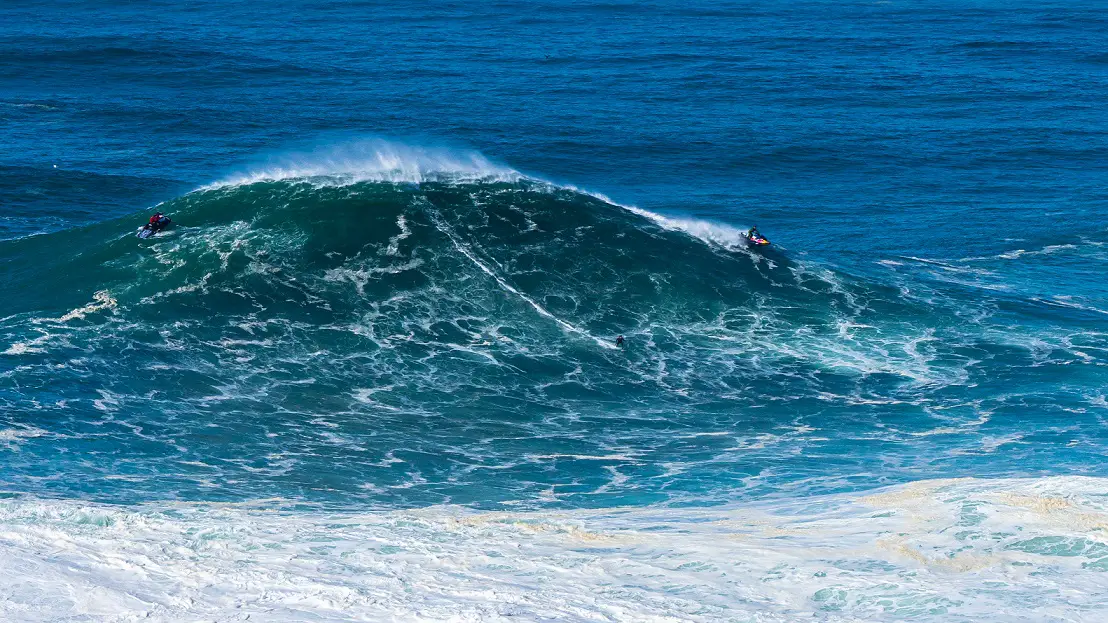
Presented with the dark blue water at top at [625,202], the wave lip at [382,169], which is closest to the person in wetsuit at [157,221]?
→ the dark blue water at top at [625,202]

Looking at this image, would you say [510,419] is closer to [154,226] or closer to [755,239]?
[755,239]

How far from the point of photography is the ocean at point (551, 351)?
99.7ft

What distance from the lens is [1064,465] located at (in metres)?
39.2

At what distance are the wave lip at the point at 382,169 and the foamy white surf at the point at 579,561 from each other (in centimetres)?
2689

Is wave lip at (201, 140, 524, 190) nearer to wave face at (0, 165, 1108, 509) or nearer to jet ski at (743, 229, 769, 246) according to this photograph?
wave face at (0, 165, 1108, 509)

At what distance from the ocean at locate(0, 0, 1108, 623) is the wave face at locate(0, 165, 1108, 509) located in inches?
6.9

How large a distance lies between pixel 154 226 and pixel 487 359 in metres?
17.8

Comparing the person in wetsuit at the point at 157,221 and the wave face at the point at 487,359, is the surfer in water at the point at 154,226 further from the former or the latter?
the wave face at the point at 487,359

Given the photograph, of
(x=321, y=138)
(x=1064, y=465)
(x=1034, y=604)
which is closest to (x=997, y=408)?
(x=1064, y=465)

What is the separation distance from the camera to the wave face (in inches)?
1529

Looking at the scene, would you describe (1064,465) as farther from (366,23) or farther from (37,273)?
(366,23)

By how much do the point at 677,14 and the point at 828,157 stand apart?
166 ft

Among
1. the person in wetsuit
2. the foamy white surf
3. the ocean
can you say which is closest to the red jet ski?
the ocean

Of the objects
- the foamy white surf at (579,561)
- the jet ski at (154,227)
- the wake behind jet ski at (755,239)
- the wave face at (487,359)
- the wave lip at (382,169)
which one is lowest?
the foamy white surf at (579,561)
